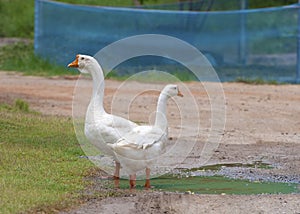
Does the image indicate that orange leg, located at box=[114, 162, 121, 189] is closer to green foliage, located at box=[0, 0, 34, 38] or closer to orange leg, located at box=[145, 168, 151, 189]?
orange leg, located at box=[145, 168, 151, 189]

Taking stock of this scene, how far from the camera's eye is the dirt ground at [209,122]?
24.1ft

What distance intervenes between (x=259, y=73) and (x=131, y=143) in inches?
426

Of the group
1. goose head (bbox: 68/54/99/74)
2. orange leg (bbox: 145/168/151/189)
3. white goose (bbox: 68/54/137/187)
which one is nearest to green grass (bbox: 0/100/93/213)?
white goose (bbox: 68/54/137/187)

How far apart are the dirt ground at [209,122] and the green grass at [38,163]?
0.40 m

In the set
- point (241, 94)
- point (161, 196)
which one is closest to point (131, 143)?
point (161, 196)

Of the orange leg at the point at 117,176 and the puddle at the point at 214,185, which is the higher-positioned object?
the orange leg at the point at 117,176

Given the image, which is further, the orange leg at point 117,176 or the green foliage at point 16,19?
the green foliage at point 16,19

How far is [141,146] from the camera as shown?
7863mm

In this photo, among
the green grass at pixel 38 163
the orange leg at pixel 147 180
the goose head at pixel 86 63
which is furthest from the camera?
the goose head at pixel 86 63

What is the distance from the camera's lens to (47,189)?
7.60 m

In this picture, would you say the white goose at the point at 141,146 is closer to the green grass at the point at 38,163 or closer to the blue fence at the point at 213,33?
the green grass at the point at 38,163

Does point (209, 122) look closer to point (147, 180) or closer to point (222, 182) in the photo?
point (222, 182)

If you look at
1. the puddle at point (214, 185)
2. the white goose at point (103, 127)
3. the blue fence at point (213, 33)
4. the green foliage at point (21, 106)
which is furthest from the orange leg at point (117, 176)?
the blue fence at point (213, 33)

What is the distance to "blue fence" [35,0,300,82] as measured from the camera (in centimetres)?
1811
